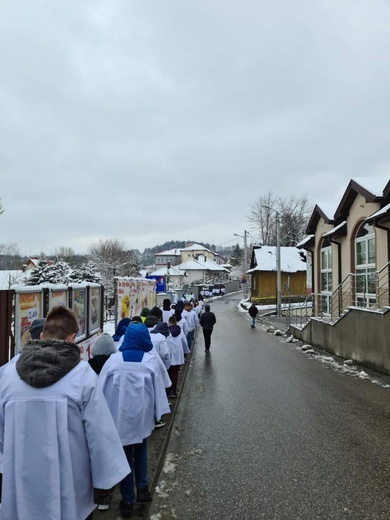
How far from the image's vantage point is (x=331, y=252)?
19297 mm

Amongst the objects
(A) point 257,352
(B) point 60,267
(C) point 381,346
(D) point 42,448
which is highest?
(B) point 60,267

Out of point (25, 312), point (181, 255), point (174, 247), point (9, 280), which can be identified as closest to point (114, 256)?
point (9, 280)

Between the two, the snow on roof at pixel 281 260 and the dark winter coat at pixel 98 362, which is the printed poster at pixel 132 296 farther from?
the snow on roof at pixel 281 260

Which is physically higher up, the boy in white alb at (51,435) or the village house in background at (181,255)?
the village house in background at (181,255)

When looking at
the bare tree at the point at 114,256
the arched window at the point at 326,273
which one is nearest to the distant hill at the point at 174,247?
the bare tree at the point at 114,256

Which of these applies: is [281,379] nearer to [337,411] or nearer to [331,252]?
[337,411]

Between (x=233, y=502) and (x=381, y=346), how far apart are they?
7.60m

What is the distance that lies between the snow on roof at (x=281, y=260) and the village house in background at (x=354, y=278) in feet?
80.1

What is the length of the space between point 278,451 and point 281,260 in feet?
145

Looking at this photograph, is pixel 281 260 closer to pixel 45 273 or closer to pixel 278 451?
pixel 45 273

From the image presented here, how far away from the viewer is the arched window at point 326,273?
65.3 feet

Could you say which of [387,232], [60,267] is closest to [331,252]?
[387,232]

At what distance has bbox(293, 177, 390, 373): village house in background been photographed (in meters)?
10.7

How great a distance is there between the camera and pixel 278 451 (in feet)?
16.9
